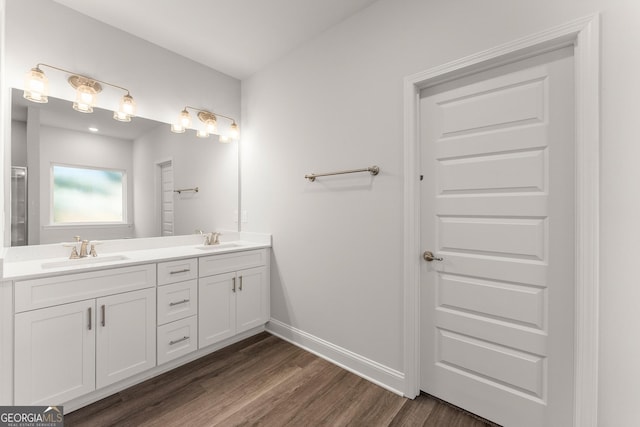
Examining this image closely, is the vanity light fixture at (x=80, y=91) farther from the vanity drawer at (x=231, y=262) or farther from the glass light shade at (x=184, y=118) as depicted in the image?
the vanity drawer at (x=231, y=262)

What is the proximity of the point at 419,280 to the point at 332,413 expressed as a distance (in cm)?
95

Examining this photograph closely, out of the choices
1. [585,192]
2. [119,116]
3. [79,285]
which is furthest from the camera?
[119,116]

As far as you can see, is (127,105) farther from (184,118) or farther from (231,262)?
(231,262)

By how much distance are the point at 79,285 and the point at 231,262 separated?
1.00 meters

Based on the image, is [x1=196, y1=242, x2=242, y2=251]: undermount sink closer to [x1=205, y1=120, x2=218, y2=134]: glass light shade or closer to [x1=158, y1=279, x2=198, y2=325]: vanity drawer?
[x1=158, y1=279, x2=198, y2=325]: vanity drawer

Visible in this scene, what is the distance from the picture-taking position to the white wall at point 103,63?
178cm

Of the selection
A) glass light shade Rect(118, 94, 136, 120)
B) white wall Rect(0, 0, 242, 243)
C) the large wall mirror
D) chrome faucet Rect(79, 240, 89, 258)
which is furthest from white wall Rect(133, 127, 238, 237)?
chrome faucet Rect(79, 240, 89, 258)

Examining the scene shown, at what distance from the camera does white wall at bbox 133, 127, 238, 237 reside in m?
2.40

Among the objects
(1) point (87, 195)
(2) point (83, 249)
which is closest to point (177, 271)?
(2) point (83, 249)

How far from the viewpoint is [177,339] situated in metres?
2.03

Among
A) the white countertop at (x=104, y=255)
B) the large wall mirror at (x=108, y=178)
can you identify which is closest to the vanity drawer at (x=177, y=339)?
the white countertop at (x=104, y=255)

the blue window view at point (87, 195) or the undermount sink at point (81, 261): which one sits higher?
the blue window view at point (87, 195)

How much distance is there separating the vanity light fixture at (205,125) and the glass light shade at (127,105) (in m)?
0.35

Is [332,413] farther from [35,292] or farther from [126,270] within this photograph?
[35,292]
